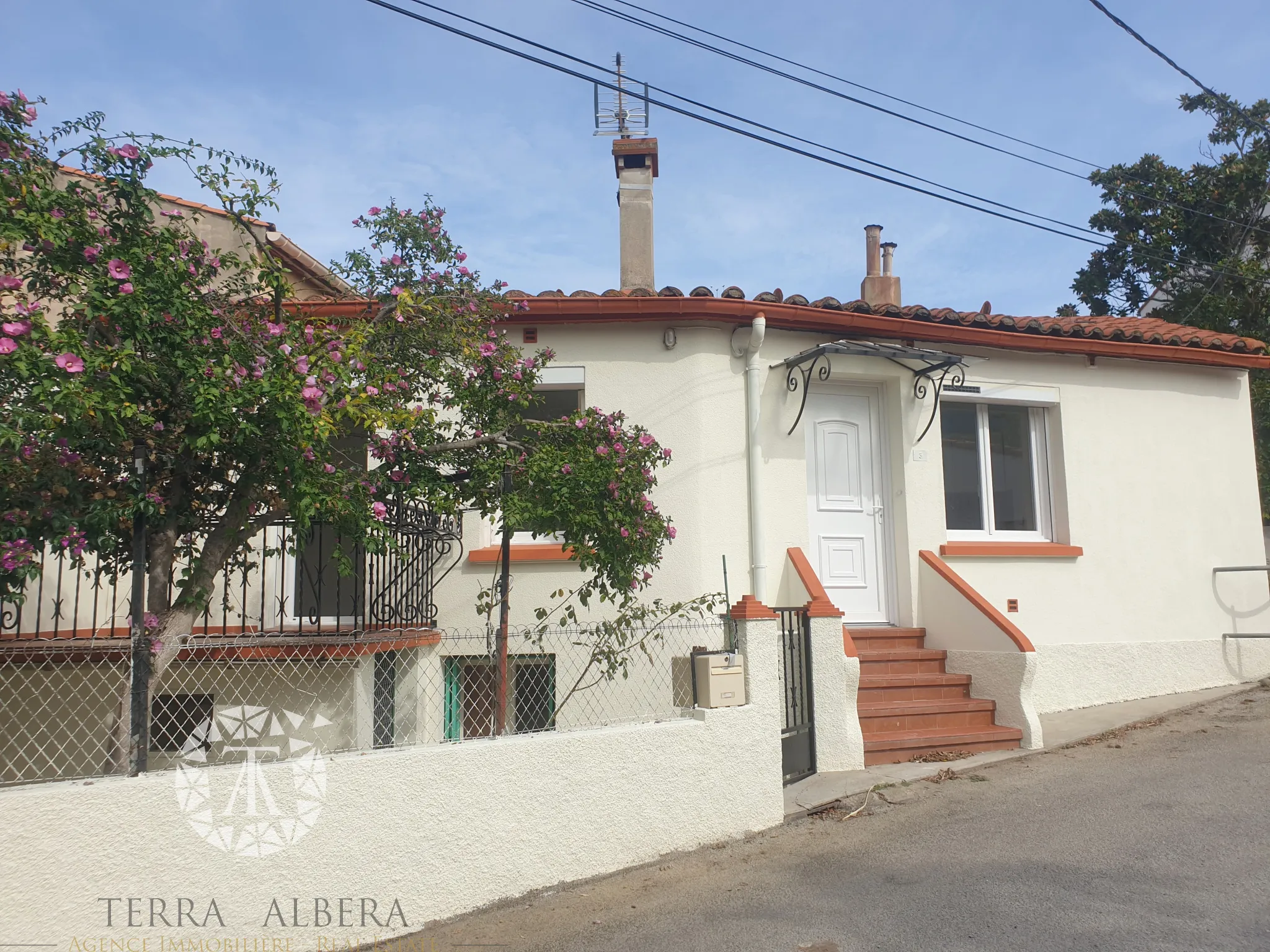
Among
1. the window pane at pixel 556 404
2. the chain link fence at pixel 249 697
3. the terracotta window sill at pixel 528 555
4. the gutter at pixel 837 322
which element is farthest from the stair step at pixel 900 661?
the window pane at pixel 556 404

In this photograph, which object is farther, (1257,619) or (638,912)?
(1257,619)

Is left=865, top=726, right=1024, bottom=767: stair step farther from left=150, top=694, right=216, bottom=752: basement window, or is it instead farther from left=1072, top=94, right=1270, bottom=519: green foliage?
left=1072, top=94, right=1270, bottom=519: green foliage

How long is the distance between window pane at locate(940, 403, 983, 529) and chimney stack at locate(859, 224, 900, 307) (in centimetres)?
168

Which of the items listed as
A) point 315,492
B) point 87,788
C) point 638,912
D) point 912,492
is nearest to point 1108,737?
point 912,492

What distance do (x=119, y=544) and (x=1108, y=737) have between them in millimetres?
6944

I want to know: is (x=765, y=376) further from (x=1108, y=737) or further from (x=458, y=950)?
(x=458, y=950)

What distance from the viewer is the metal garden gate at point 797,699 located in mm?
6523

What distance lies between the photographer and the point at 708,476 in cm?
793

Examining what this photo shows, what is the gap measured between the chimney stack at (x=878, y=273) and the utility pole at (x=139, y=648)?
25.8 feet

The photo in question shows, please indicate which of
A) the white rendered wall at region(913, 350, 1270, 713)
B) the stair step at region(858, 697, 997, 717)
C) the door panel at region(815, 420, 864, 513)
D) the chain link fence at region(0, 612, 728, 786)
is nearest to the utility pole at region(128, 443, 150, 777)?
the chain link fence at region(0, 612, 728, 786)

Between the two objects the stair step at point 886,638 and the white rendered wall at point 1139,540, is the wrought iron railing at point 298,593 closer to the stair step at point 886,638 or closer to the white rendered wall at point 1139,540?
the stair step at point 886,638

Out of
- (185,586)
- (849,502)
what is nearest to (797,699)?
(849,502)

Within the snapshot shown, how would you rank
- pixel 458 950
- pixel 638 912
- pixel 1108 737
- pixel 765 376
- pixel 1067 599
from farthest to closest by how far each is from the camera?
pixel 1067 599, pixel 765 376, pixel 1108 737, pixel 638 912, pixel 458 950

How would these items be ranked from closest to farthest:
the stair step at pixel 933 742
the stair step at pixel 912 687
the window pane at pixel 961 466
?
the stair step at pixel 933 742
the stair step at pixel 912 687
the window pane at pixel 961 466
